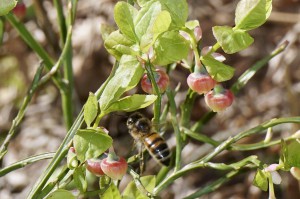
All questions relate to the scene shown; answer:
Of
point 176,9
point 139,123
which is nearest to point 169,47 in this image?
point 176,9

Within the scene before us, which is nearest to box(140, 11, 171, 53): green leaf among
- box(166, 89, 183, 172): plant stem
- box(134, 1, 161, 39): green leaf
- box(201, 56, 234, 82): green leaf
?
box(134, 1, 161, 39): green leaf

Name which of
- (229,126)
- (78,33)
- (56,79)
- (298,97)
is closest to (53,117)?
(78,33)

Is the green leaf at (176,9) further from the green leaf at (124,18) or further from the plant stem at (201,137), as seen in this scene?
the plant stem at (201,137)

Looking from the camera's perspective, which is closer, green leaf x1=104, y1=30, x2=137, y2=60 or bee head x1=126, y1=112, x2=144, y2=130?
green leaf x1=104, y1=30, x2=137, y2=60

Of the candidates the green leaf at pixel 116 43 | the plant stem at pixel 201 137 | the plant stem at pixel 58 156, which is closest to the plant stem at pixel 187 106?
the plant stem at pixel 201 137

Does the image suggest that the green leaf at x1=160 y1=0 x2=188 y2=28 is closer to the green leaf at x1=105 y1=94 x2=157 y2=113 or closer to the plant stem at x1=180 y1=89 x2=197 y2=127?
the green leaf at x1=105 y1=94 x2=157 y2=113

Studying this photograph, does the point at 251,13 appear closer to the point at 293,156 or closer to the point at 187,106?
the point at 293,156
